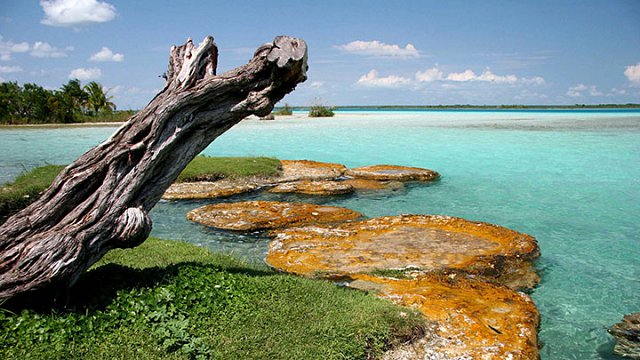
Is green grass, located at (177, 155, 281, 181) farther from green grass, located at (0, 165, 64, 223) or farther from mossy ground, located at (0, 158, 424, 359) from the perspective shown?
mossy ground, located at (0, 158, 424, 359)

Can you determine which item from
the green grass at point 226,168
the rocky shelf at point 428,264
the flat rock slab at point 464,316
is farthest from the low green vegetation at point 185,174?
the flat rock slab at point 464,316

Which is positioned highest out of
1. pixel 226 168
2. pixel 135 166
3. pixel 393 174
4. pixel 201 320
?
pixel 135 166

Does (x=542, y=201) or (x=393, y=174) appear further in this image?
(x=393, y=174)

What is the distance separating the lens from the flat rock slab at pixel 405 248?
914 centimetres

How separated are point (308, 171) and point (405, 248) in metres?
12.0

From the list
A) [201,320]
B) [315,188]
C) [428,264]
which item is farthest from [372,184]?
[201,320]

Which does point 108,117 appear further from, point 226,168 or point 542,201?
point 542,201

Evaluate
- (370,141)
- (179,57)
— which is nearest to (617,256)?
(179,57)

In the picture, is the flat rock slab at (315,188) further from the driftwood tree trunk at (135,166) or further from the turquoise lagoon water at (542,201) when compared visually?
the driftwood tree trunk at (135,166)

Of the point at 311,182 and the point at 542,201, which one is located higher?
the point at 311,182

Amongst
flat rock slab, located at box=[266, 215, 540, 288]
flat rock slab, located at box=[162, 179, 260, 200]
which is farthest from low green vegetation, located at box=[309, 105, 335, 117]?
flat rock slab, located at box=[266, 215, 540, 288]

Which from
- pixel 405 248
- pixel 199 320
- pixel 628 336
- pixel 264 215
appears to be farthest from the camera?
pixel 264 215

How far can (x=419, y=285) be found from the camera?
316 inches

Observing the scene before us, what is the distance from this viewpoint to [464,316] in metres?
6.76
